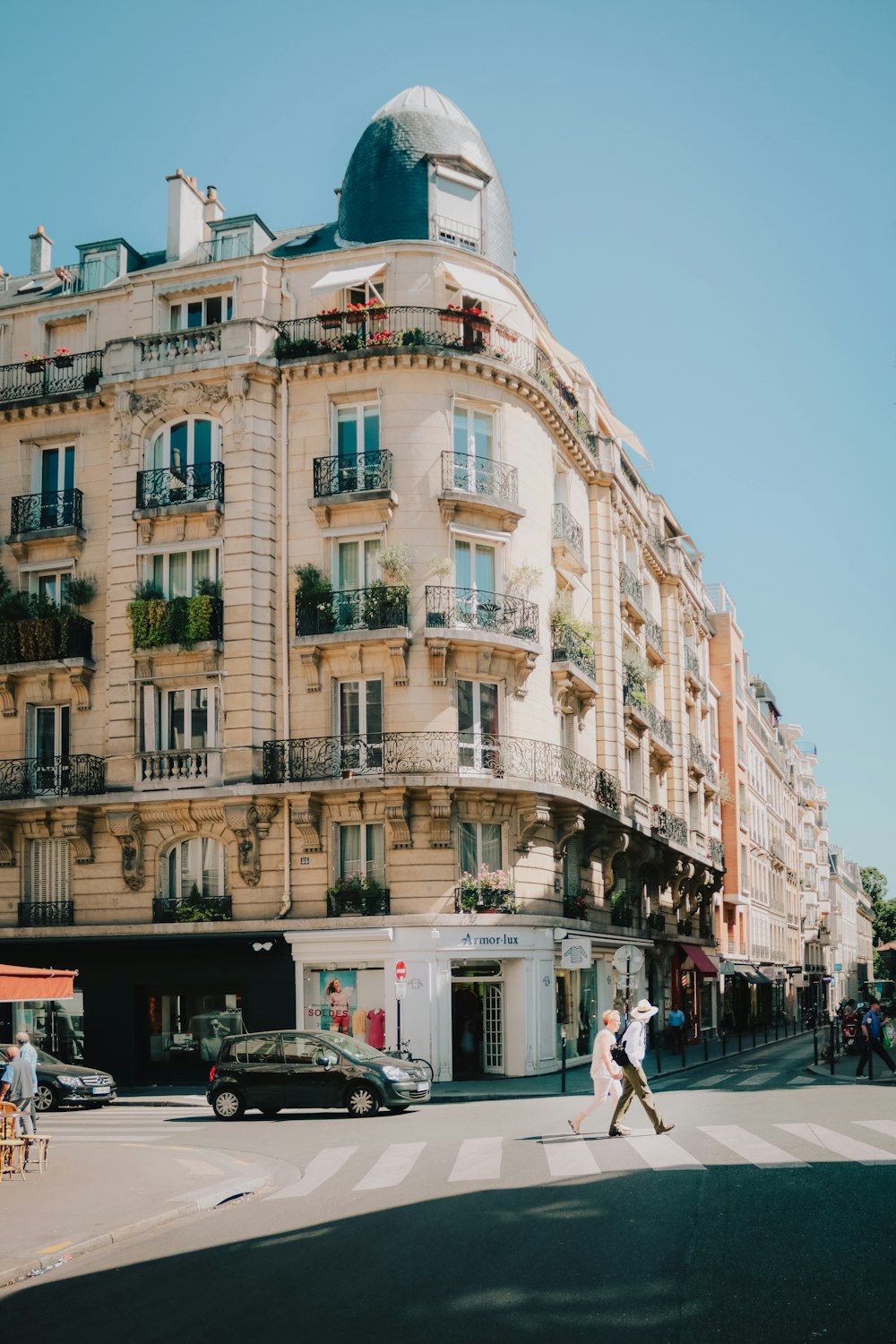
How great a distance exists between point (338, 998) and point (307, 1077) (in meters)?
8.14

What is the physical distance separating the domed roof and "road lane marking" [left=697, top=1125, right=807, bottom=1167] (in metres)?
→ 23.6

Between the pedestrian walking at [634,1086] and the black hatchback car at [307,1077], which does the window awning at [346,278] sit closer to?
the black hatchback car at [307,1077]

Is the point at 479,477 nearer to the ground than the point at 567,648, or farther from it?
farther from it

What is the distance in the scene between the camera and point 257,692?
3155 centimetres

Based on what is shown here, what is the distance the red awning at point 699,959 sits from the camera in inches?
2000

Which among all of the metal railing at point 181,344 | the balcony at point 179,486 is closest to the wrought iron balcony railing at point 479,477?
the balcony at point 179,486

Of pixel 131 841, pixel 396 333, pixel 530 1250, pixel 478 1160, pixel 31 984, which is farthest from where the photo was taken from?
pixel 396 333

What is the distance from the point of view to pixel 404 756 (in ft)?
100

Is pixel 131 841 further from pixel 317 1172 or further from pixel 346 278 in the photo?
pixel 317 1172

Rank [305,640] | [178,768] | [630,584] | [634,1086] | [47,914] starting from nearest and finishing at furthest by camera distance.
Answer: [634,1086]
[305,640]
[178,768]
[47,914]
[630,584]

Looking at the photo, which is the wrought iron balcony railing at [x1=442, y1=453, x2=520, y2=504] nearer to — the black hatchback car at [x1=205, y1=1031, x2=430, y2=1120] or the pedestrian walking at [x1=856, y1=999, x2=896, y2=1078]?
the pedestrian walking at [x1=856, y1=999, x2=896, y2=1078]

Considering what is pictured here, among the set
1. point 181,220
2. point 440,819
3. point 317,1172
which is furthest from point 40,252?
point 317,1172

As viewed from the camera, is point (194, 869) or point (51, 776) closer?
point (194, 869)

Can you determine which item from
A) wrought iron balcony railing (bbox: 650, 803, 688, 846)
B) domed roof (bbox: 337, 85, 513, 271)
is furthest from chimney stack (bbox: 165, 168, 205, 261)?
wrought iron balcony railing (bbox: 650, 803, 688, 846)
